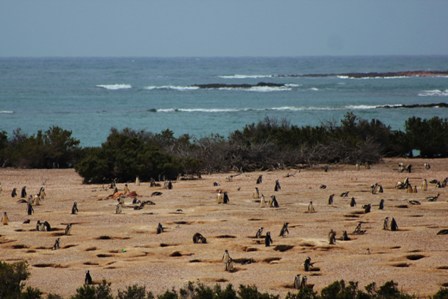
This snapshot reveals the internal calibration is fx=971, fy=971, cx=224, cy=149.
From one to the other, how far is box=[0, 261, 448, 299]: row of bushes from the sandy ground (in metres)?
0.78

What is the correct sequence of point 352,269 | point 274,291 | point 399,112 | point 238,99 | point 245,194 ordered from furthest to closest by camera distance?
1. point 238,99
2. point 399,112
3. point 245,194
4. point 352,269
5. point 274,291

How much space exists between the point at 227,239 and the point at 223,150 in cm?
1221

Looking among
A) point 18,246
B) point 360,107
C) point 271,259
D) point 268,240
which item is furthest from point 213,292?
point 360,107

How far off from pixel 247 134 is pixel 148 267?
57.7 ft

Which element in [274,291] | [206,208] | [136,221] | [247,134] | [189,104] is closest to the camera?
[274,291]

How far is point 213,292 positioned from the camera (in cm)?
1152

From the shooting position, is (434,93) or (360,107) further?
(434,93)

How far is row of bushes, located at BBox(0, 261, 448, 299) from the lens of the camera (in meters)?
11.1

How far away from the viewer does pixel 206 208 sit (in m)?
19.4

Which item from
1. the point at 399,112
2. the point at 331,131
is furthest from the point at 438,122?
the point at 399,112

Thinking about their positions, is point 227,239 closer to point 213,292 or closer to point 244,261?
point 244,261

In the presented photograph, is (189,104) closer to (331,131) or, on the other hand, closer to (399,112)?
(399,112)

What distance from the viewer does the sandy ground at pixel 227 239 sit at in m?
13.5

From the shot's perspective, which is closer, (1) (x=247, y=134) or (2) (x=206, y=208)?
(2) (x=206, y=208)
